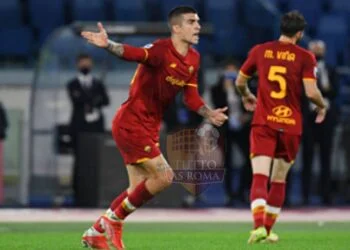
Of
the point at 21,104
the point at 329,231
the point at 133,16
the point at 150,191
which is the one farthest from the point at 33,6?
the point at 150,191

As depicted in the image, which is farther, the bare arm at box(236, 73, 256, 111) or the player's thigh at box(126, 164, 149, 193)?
the bare arm at box(236, 73, 256, 111)

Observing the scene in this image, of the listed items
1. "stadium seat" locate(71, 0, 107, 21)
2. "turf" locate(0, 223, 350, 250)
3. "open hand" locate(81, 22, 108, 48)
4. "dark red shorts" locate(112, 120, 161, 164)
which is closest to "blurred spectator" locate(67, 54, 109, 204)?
"turf" locate(0, 223, 350, 250)

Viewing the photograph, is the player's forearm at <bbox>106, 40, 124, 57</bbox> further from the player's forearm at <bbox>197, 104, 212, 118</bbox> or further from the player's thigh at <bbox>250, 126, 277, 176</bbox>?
the player's thigh at <bbox>250, 126, 277, 176</bbox>

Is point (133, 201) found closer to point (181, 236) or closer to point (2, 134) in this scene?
point (181, 236)

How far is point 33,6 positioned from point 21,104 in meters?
4.06

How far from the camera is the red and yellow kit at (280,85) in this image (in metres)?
11.9

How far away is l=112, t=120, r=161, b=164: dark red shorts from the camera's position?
1061 cm

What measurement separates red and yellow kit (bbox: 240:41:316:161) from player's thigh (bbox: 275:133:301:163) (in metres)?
0.01

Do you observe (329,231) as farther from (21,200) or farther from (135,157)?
(21,200)

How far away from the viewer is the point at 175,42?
1080 centimetres

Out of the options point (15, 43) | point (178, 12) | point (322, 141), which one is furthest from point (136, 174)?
point (15, 43)

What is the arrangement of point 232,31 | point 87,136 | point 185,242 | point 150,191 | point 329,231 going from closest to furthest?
point 150,191 → point 185,242 → point 329,231 → point 87,136 → point 232,31

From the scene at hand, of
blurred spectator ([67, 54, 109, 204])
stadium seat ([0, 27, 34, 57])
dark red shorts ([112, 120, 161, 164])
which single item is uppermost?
dark red shorts ([112, 120, 161, 164])

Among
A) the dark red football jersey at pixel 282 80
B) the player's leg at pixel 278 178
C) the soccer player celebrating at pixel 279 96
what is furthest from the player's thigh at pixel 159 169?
the player's leg at pixel 278 178
